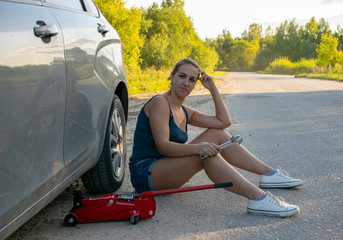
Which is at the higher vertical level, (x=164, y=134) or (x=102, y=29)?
(x=102, y=29)

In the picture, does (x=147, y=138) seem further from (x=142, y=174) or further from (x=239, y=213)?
(x=239, y=213)

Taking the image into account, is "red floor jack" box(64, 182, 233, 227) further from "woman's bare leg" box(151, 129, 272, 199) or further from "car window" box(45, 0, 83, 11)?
"car window" box(45, 0, 83, 11)

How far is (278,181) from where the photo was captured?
3.14 m

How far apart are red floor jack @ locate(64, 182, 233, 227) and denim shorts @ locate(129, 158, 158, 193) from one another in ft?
1.20

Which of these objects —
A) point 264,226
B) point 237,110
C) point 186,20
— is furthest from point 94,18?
point 186,20

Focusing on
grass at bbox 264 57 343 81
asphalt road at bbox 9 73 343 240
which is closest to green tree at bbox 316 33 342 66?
grass at bbox 264 57 343 81

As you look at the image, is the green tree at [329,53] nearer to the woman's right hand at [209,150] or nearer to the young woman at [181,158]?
the young woman at [181,158]

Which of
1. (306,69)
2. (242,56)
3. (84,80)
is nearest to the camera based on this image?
(84,80)

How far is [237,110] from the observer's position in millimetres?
8281

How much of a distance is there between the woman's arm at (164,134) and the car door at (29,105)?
3.50 ft

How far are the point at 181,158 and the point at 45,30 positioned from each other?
4.87 ft

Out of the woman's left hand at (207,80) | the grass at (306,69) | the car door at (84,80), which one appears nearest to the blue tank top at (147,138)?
the car door at (84,80)

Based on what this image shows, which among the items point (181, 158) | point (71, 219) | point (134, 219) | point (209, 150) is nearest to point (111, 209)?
point (134, 219)

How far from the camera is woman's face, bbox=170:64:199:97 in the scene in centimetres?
299
